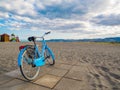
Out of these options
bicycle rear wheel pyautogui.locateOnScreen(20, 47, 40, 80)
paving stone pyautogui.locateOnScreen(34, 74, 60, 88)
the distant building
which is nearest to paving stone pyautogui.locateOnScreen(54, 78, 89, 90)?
paving stone pyautogui.locateOnScreen(34, 74, 60, 88)

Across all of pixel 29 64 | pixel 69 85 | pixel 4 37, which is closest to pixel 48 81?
pixel 69 85

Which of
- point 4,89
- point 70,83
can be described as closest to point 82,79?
point 70,83

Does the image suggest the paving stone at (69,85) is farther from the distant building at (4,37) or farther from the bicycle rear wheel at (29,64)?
the distant building at (4,37)

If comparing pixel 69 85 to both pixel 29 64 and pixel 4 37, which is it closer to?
pixel 29 64

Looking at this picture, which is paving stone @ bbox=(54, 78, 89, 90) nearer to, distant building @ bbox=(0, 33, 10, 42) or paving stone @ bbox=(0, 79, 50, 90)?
paving stone @ bbox=(0, 79, 50, 90)

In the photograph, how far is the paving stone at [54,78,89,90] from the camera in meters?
2.41

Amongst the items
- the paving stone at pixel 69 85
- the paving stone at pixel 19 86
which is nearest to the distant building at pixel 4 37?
the paving stone at pixel 19 86

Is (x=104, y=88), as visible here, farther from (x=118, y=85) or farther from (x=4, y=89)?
(x=4, y=89)

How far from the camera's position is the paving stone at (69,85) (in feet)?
7.90

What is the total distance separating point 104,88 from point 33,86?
158 cm

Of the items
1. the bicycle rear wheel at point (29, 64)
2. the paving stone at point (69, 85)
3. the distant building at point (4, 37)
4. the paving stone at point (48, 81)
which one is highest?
the distant building at point (4, 37)

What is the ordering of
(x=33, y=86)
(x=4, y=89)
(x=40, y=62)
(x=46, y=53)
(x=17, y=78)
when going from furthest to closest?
(x=46, y=53), (x=40, y=62), (x=17, y=78), (x=33, y=86), (x=4, y=89)

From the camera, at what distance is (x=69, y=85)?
2.54 metres

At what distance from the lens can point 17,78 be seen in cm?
285
